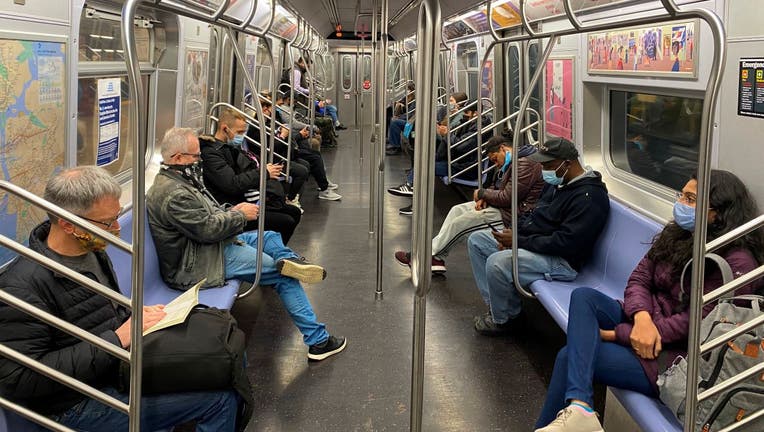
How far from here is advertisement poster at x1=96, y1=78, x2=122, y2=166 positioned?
12.6 ft

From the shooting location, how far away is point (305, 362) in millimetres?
3670

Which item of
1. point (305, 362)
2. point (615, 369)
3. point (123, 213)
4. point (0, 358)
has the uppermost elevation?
point (123, 213)

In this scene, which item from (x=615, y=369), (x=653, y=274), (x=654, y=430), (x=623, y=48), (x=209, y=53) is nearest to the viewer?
(x=654, y=430)

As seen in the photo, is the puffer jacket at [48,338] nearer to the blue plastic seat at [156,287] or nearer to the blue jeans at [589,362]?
the blue plastic seat at [156,287]

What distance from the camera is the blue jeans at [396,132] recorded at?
43.2ft

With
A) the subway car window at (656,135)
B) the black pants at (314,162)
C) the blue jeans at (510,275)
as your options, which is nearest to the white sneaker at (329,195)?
the black pants at (314,162)

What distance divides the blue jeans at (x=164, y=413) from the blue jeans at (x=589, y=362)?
4.09 feet

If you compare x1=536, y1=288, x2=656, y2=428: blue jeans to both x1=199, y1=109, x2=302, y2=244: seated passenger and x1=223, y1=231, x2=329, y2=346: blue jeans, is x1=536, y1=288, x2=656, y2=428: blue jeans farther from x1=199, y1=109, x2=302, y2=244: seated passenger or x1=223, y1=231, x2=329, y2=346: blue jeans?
x1=199, y1=109, x2=302, y2=244: seated passenger

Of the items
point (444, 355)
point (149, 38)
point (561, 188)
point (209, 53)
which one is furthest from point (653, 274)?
point (209, 53)

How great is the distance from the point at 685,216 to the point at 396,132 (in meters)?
11.0

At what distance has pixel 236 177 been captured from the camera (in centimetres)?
→ 496

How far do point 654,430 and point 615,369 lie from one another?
0.32 m

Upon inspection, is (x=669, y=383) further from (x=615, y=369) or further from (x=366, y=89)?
(x=366, y=89)

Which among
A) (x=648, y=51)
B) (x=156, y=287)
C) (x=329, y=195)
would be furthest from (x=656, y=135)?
(x=329, y=195)
